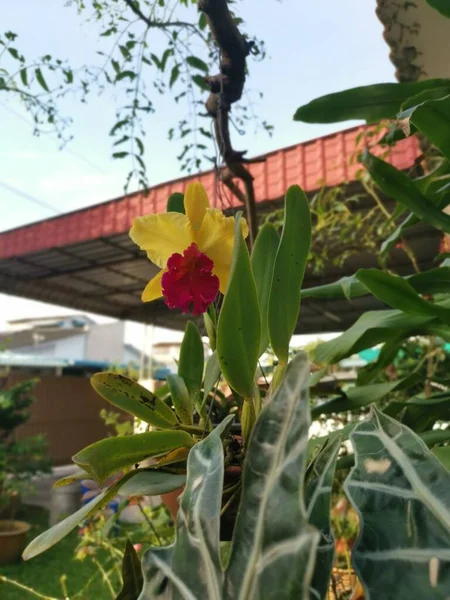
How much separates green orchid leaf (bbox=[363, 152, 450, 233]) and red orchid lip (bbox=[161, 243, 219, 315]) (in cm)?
38

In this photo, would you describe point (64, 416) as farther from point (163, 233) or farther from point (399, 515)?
point (399, 515)

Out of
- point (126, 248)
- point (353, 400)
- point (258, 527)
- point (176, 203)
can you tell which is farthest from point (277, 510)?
point (126, 248)

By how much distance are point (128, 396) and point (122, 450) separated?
0.07 metres

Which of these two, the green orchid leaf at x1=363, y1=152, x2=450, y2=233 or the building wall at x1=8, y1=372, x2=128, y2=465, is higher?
the green orchid leaf at x1=363, y1=152, x2=450, y2=233

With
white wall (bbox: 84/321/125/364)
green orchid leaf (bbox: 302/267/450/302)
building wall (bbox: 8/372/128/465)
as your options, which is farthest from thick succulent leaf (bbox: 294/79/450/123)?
white wall (bbox: 84/321/125/364)

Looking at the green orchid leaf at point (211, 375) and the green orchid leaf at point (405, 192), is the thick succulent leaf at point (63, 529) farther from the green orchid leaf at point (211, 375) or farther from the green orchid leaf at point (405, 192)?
the green orchid leaf at point (405, 192)

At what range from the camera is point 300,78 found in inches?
49.7

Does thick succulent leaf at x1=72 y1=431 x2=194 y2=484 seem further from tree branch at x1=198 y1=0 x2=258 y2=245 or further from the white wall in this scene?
the white wall

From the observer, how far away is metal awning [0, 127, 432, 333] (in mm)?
2885

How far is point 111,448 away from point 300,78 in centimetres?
115

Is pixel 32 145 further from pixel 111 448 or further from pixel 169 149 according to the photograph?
pixel 111 448

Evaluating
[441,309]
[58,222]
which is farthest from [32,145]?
[58,222]

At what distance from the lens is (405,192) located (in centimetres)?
72

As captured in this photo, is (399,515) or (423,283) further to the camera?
(423,283)
